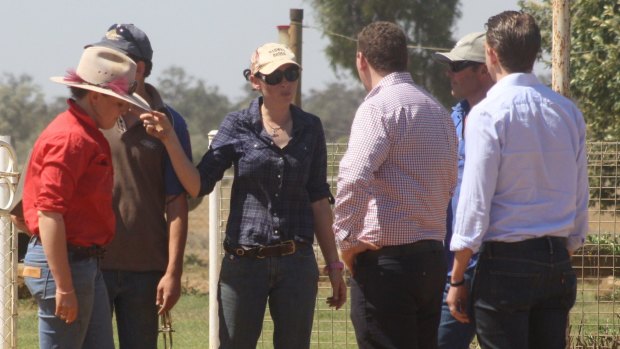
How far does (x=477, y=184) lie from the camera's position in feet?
15.0

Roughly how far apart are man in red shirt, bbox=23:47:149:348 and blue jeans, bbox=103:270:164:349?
0.31 metres

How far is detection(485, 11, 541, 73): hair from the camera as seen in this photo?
4.68m

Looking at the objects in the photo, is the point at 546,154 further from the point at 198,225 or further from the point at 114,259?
the point at 198,225

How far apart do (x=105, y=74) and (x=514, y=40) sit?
1731 mm

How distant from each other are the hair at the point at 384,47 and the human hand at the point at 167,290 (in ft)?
4.45

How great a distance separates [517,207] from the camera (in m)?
4.61

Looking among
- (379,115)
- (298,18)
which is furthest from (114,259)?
(298,18)

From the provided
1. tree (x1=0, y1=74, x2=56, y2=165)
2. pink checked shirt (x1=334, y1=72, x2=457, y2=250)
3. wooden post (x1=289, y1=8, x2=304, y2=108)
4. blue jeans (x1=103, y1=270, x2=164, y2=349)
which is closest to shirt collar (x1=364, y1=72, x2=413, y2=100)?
pink checked shirt (x1=334, y1=72, x2=457, y2=250)

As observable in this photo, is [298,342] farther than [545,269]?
Yes

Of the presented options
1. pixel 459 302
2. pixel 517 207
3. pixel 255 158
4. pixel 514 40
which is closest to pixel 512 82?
pixel 514 40

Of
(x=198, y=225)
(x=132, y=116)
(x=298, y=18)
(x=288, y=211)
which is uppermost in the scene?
(x=298, y=18)

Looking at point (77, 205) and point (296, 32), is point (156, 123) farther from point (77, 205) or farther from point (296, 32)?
point (296, 32)

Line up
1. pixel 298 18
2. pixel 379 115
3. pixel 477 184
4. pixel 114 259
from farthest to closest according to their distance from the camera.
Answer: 1. pixel 298 18
2. pixel 114 259
3. pixel 379 115
4. pixel 477 184

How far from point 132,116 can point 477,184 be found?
173cm
